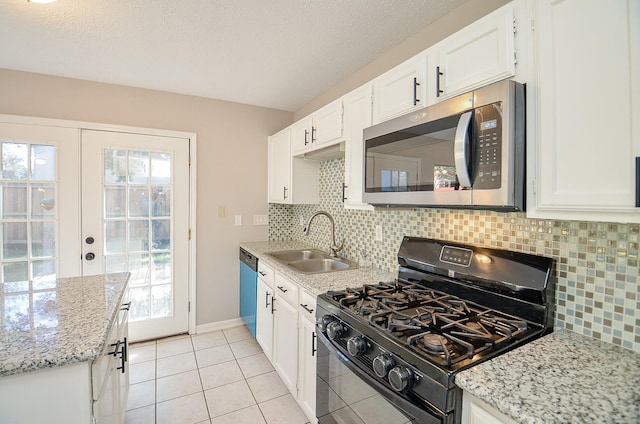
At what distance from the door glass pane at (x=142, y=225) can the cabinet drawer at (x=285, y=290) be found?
141cm

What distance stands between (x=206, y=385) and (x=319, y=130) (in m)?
2.09

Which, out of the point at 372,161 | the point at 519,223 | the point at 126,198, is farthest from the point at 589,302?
the point at 126,198

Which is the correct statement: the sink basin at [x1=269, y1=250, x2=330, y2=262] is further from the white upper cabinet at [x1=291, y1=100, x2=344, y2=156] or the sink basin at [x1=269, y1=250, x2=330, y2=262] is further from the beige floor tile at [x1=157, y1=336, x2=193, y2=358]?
the beige floor tile at [x1=157, y1=336, x2=193, y2=358]

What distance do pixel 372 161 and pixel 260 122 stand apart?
207 centimetres

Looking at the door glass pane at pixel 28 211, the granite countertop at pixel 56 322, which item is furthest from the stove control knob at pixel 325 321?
the door glass pane at pixel 28 211

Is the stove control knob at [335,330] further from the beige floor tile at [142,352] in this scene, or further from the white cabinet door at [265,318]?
the beige floor tile at [142,352]

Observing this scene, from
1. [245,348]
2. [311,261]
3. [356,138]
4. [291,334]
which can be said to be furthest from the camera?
[245,348]

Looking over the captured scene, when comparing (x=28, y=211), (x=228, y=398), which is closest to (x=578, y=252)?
(x=228, y=398)

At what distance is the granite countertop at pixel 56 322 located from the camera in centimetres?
88

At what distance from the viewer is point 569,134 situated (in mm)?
905

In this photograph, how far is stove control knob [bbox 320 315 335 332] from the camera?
139 centimetres

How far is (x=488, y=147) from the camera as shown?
41.2 inches

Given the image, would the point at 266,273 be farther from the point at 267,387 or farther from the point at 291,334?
the point at 267,387

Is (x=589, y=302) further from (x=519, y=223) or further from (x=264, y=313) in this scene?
(x=264, y=313)
